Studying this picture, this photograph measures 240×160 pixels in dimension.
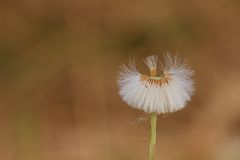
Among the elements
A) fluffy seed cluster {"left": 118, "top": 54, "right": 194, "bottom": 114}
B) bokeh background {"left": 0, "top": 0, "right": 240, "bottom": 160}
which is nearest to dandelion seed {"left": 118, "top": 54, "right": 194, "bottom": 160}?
fluffy seed cluster {"left": 118, "top": 54, "right": 194, "bottom": 114}

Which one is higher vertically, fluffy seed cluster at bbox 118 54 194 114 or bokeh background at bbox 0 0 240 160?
bokeh background at bbox 0 0 240 160

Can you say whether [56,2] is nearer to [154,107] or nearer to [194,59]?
[194,59]

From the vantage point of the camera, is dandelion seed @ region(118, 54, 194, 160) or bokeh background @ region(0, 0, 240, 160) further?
bokeh background @ region(0, 0, 240, 160)

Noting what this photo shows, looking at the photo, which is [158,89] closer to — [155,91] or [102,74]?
[155,91]

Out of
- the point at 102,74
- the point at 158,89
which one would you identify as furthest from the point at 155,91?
the point at 102,74

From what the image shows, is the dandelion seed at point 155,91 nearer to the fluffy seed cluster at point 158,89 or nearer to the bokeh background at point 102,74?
the fluffy seed cluster at point 158,89

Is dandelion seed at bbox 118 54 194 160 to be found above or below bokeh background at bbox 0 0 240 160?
below

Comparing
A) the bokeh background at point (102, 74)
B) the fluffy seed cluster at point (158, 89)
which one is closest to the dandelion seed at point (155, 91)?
the fluffy seed cluster at point (158, 89)

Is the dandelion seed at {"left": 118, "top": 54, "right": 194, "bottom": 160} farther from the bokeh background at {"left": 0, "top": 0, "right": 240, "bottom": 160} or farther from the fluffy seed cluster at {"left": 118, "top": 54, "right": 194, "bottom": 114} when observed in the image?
the bokeh background at {"left": 0, "top": 0, "right": 240, "bottom": 160}
